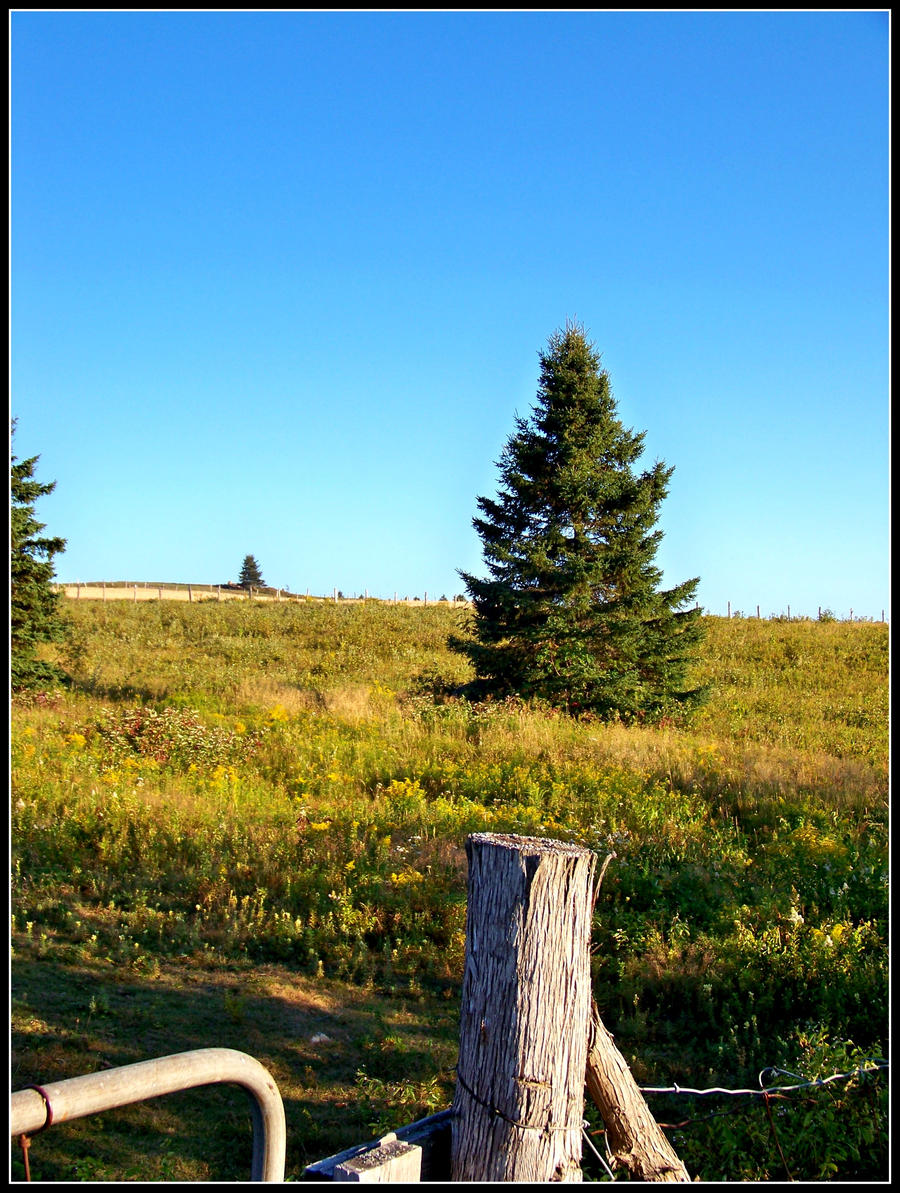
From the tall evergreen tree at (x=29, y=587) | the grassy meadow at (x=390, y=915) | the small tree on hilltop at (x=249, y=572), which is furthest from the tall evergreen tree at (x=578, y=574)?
the small tree on hilltop at (x=249, y=572)

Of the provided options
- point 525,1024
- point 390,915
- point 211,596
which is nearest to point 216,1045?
point 390,915

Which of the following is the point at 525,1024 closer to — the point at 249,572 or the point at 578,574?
the point at 578,574

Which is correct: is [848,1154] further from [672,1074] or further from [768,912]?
[768,912]

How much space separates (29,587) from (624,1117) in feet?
52.8

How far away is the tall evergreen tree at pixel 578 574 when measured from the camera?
52.4 feet

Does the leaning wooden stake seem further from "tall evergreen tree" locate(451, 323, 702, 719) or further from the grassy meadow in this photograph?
"tall evergreen tree" locate(451, 323, 702, 719)

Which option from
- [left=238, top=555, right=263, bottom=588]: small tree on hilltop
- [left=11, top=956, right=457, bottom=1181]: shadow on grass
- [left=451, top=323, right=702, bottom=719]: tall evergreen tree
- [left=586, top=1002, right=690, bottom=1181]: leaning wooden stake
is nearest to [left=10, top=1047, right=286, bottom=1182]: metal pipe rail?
[left=586, top=1002, right=690, bottom=1181]: leaning wooden stake

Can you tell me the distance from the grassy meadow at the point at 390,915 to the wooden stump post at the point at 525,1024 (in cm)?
94

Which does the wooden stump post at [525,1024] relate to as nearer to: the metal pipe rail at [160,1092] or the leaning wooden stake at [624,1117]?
the leaning wooden stake at [624,1117]

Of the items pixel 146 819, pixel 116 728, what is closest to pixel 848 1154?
pixel 146 819

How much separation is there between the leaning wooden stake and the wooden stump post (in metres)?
0.23

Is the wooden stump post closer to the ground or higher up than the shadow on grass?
higher up

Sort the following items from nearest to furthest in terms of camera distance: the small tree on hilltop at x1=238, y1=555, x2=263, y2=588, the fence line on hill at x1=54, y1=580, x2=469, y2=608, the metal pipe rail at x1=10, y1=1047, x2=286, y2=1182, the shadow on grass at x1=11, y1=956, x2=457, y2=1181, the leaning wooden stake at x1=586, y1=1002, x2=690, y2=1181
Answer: the metal pipe rail at x1=10, y1=1047, x2=286, y2=1182
the leaning wooden stake at x1=586, y1=1002, x2=690, y2=1181
the shadow on grass at x1=11, y1=956, x2=457, y2=1181
the fence line on hill at x1=54, y1=580, x2=469, y2=608
the small tree on hilltop at x1=238, y1=555, x2=263, y2=588

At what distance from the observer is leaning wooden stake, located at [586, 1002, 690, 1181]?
2703mm
